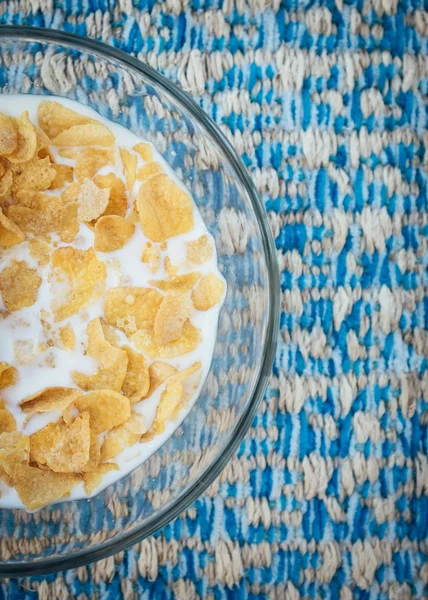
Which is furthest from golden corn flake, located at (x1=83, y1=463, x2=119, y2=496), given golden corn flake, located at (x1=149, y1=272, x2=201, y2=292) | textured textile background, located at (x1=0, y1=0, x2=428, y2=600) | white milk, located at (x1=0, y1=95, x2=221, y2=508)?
golden corn flake, located at (x1=149, y1=272, x2=201, y2=292)

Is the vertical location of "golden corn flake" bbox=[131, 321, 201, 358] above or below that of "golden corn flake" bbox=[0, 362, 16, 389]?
above

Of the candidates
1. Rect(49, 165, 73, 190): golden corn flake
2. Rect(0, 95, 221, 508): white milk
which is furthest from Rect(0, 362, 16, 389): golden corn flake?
Rect(49, 165, 73, 190): golden corn flake

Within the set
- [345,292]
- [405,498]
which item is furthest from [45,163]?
[405,498]

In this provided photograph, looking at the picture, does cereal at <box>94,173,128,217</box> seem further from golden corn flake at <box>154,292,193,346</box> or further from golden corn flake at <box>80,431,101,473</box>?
golden corn flake at <box>80,431,101,473</box>

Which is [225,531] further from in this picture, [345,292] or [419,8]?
[419,8]

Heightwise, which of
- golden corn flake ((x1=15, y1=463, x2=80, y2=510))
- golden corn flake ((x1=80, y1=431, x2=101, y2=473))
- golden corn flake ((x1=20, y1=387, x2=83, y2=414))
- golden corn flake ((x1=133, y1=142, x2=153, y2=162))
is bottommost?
golden corn flake ((x1=15, y1=463, x2=80, y2=510))

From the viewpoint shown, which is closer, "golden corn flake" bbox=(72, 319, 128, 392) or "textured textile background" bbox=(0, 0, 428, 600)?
"golden corn flake" bbox=(72, 319, 128, 392)
